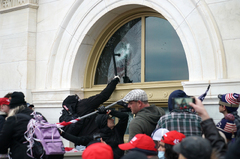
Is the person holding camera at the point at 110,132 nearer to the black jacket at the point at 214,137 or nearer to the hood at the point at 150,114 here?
the hood at the point at 150,114

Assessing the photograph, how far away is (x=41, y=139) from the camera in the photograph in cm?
401

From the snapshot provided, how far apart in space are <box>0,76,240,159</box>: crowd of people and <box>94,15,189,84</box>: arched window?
0.91 m

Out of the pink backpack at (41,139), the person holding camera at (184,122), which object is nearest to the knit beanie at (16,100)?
the pink backpack at (41,139)

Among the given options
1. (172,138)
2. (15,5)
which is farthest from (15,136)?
(15,5)

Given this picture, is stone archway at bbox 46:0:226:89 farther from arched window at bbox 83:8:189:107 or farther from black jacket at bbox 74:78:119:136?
black jacket at bbox 74:78:119:136

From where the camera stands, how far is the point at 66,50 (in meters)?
6.89

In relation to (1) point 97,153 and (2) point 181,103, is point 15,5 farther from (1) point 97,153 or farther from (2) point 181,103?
(1) point 97,153

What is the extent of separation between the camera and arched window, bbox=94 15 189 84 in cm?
593

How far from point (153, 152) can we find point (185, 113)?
0.67 m

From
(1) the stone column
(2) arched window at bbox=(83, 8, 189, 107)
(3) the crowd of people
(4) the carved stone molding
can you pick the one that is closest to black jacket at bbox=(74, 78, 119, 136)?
(3) the crowd of people

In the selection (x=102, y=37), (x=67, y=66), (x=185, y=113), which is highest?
(x=102, y=37)

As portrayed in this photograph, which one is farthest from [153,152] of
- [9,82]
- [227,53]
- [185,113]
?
[9,82]

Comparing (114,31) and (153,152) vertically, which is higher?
(114,31)

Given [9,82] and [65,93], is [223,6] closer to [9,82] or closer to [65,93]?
[65,93]
